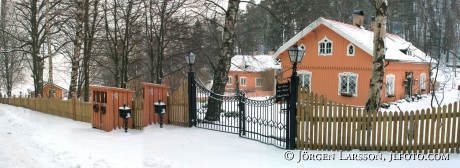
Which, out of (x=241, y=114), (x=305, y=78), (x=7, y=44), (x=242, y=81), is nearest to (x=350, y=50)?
(x=305, y=78)

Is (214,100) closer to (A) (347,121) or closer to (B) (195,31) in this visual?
(A) (347,121)

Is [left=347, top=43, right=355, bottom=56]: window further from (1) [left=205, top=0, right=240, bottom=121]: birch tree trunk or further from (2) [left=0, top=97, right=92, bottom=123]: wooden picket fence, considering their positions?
(2) [left=0, top=97, right=92, bottom=123]: wooden picket fence

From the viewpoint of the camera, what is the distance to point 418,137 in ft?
20.6

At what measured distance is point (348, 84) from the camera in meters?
18.7

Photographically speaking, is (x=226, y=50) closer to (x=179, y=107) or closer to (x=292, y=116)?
(x=179, y=107)

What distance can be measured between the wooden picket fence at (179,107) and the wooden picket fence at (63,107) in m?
2.78

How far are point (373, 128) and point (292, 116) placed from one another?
5.27ft

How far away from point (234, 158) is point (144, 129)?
3.89 m

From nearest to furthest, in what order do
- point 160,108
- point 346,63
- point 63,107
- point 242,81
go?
point 160,108 → point 63,107 → point 346,63 → point 242,81

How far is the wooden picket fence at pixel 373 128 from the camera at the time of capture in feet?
20.1

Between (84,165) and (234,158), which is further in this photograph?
(234,158)

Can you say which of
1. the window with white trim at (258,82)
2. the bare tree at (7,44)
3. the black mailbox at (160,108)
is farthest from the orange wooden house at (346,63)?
the bare tree at (7,44)

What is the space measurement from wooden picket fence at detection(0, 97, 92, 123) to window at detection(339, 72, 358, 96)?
14.1 meters

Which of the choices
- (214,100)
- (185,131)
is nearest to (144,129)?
(185,131)
